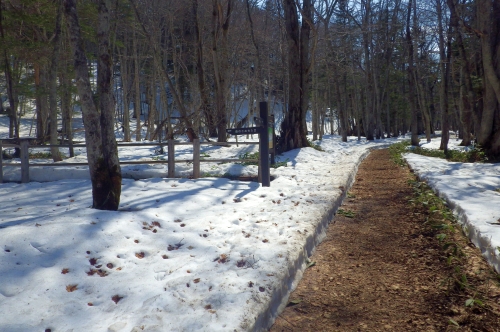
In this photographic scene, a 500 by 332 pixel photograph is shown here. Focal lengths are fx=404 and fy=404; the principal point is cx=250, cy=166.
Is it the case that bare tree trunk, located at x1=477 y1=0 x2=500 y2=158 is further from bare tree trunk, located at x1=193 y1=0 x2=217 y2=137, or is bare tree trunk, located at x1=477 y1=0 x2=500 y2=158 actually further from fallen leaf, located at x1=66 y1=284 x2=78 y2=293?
fallen leaf, located at x1=66 y1=284 x2=78 y2=293

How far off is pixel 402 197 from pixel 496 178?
3.00 m

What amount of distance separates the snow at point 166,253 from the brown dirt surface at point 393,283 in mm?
254

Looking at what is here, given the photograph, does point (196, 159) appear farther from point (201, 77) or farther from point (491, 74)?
point (491, 74)

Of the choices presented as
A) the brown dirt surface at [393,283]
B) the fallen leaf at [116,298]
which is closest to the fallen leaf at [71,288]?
the fallen leaf at [116,298]

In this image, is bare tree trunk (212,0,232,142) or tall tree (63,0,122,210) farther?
bare tree trunk (212,0,232,142)

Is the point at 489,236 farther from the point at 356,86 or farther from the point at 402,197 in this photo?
the point at 356,86

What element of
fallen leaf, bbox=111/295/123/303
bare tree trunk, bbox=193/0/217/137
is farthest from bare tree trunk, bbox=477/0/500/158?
fallen leaf, bbox=111/295/123/303

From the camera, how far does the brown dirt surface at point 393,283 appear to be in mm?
3652

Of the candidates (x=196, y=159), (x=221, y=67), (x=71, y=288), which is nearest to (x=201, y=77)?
(x=221, y=67)

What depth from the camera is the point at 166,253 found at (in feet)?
16.0

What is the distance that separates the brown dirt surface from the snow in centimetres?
25

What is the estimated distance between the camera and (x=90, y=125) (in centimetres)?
629

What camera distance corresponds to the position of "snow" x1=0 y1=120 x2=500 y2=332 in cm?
338

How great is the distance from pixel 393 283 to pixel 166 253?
8.70 feet
